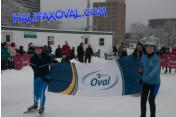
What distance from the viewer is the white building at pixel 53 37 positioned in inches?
890

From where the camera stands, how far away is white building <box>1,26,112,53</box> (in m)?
22.6

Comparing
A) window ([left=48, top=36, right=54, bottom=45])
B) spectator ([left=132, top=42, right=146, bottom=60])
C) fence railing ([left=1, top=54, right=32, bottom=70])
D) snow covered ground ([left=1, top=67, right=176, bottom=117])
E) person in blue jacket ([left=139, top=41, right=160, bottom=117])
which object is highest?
window ([left=48, top=36, right=54, bottom=45])

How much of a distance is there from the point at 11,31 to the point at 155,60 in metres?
20.4

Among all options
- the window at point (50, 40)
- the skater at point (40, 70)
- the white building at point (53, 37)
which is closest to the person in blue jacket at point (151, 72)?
the skater at point (40, 70)

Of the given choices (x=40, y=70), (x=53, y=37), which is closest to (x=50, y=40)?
(x=53, y=37)

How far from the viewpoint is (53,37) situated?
25.6 metres

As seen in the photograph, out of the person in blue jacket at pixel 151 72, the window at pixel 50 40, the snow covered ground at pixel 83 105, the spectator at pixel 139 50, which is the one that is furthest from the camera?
the window at pixel 50 40

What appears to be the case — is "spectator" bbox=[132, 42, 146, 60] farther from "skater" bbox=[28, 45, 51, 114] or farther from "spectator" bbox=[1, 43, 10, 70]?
"spectator" bbox=[1, 43, 10, 70]

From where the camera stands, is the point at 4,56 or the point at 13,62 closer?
the point at 4,56

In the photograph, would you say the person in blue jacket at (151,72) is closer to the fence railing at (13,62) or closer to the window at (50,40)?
the fence railing at (13,62)

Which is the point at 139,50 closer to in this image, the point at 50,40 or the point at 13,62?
the point at 13,62

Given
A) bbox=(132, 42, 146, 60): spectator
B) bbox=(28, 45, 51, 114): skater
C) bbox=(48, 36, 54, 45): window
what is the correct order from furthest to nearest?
bbox=(48, 36, 54, 45): window
bbox=(132, 42, 146, 60): spectator
bbox=(28, 45, 51, 114): skater

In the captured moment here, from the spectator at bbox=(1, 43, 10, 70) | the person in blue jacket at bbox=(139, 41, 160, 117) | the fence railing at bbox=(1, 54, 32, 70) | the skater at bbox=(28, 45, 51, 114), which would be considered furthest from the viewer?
the fence railing at bbox=(1, 54, 32, 70)

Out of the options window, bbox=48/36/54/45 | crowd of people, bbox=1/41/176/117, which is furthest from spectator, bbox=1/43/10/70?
window, bbox=48/36/54/45
